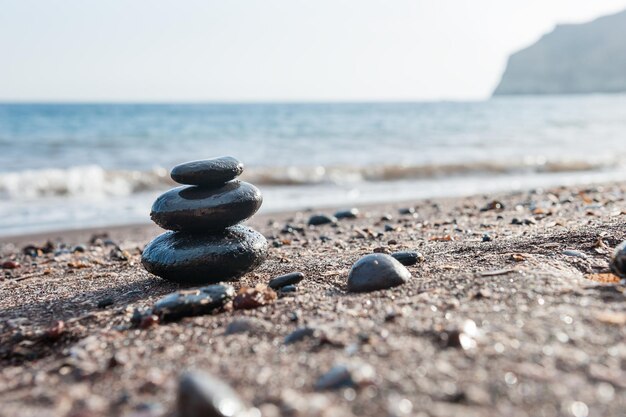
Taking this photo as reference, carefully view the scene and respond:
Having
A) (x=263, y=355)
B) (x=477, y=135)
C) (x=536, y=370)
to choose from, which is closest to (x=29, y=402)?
(x=263, y=355)

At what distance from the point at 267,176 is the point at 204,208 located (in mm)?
9224

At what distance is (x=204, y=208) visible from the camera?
3.82m

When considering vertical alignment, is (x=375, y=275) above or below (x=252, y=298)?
above

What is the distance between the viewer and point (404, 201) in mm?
9547

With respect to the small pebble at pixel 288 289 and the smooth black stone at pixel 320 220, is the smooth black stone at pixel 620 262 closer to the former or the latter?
the small pebble at pixel 288 289

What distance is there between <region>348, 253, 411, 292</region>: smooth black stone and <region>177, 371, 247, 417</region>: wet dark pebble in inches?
58.5

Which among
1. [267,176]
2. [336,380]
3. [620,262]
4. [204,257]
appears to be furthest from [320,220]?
[267,176]

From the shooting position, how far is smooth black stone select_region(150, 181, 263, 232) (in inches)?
151

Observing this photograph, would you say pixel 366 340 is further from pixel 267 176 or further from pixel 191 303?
pixel 267 176

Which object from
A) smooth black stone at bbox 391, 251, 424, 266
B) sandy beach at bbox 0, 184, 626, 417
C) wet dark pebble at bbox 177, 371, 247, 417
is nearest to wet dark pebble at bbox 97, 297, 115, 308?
sandy beach at bbox 0, 184, 626, 417

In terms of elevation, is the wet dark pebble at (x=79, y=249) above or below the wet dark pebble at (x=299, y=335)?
below

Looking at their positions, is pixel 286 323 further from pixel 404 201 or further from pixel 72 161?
pixel 72 161

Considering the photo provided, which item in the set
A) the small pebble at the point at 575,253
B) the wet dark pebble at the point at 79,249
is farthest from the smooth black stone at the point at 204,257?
the wet dark pebble at the point at 79,249

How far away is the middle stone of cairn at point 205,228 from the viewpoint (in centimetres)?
377
